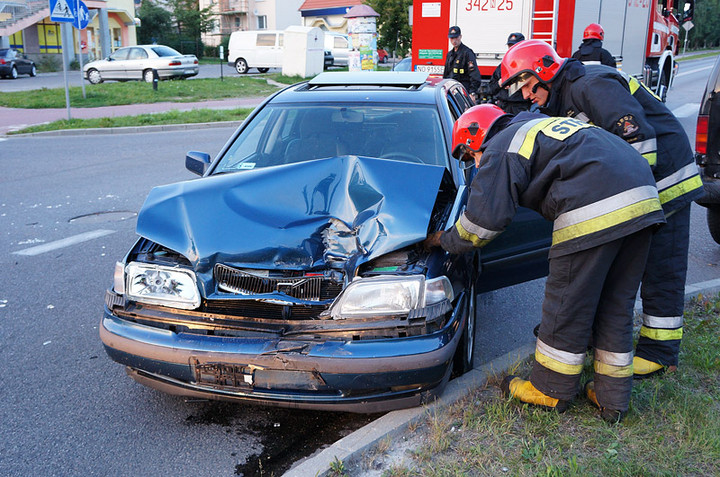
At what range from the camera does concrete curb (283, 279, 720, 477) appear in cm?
294

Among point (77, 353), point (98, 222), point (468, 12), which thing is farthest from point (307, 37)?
point (77, 353)

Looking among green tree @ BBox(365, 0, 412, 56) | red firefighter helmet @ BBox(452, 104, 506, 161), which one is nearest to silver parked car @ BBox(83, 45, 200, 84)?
green tree @ BBox(365, 0, 412, 56)

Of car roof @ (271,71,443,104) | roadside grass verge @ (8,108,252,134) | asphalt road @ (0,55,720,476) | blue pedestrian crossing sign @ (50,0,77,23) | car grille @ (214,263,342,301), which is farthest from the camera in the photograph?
roadside grass verge @ (8,108,252,134)

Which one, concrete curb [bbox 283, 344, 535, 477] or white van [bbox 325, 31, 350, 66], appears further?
white van [bbox 325, 31, 350, 66]

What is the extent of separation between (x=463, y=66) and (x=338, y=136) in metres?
7.40

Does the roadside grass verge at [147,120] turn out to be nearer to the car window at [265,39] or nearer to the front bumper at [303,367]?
the front bumper at [303,367]

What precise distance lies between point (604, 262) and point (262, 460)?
5.94ft

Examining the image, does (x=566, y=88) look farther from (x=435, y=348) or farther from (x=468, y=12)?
(x=468, y=12)

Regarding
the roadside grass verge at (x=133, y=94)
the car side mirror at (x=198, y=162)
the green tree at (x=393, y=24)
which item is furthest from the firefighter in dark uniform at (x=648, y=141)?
the green tree at (x=393, y=24)

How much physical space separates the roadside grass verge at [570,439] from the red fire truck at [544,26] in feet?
30.3

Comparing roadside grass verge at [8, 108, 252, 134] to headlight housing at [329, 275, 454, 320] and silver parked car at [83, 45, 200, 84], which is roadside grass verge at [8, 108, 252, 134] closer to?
silver parked car at [83, 45, 200, 84]

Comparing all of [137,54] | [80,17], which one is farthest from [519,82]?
[137,54]

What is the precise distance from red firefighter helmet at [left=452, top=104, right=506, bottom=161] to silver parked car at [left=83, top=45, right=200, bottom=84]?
2709 centimetres

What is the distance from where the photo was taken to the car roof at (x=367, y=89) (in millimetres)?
4695
